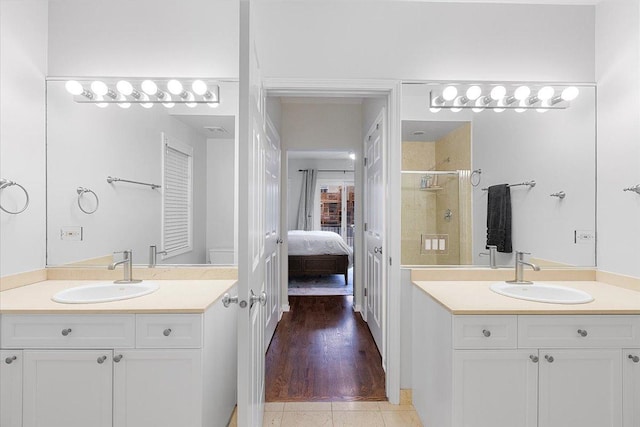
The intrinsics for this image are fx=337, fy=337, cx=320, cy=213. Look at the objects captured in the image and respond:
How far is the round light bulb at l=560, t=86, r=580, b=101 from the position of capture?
2.11 m

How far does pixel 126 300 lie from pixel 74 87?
53.6 inches

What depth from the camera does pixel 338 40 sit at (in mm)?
2143

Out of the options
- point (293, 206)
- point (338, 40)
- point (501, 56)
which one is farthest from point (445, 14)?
point (293, 206)

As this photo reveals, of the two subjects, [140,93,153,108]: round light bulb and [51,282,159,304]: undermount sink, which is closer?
[51,282,159,304]: undermount sink

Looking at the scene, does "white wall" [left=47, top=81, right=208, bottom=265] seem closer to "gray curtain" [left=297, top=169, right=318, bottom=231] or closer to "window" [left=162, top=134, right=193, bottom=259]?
"window" [left=162, top=134, right=193, bottom=259]

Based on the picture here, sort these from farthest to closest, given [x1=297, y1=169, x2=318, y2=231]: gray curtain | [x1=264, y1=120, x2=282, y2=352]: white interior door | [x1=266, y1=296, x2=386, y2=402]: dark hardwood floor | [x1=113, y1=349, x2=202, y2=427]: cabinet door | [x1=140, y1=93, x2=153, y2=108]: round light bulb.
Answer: [x1=297, y1=169, x2=318, y2=231]: gray curtain → [x1=264, y1=120, x2=282, y2=352]: white interior door → [x1=266, y1=296, x2=386, y2=402]: dark hardwood floor → [x1=140, y1=93, x2=153, y2=108]: round light bulb → [x1=113, y1=349, x2=202, y2=427]: cabinet door

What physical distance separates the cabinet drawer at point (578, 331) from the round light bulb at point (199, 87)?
214 centimetres

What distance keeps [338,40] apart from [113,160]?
5.24ft

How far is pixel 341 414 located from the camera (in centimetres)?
208

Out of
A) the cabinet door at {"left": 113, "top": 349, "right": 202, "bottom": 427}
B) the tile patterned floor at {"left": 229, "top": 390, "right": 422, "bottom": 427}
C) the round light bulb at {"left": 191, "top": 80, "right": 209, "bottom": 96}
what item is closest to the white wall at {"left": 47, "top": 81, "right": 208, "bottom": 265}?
the round light bulb at {"left": 191, "top": 80, "right": 209, "bottom": 96}

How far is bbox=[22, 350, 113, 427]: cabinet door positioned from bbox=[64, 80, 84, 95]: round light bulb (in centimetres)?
147

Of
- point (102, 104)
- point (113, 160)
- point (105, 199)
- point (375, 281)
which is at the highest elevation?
point (102, 104)

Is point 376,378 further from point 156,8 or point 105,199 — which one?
point 156,8

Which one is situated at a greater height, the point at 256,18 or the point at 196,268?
the point at 256,18
